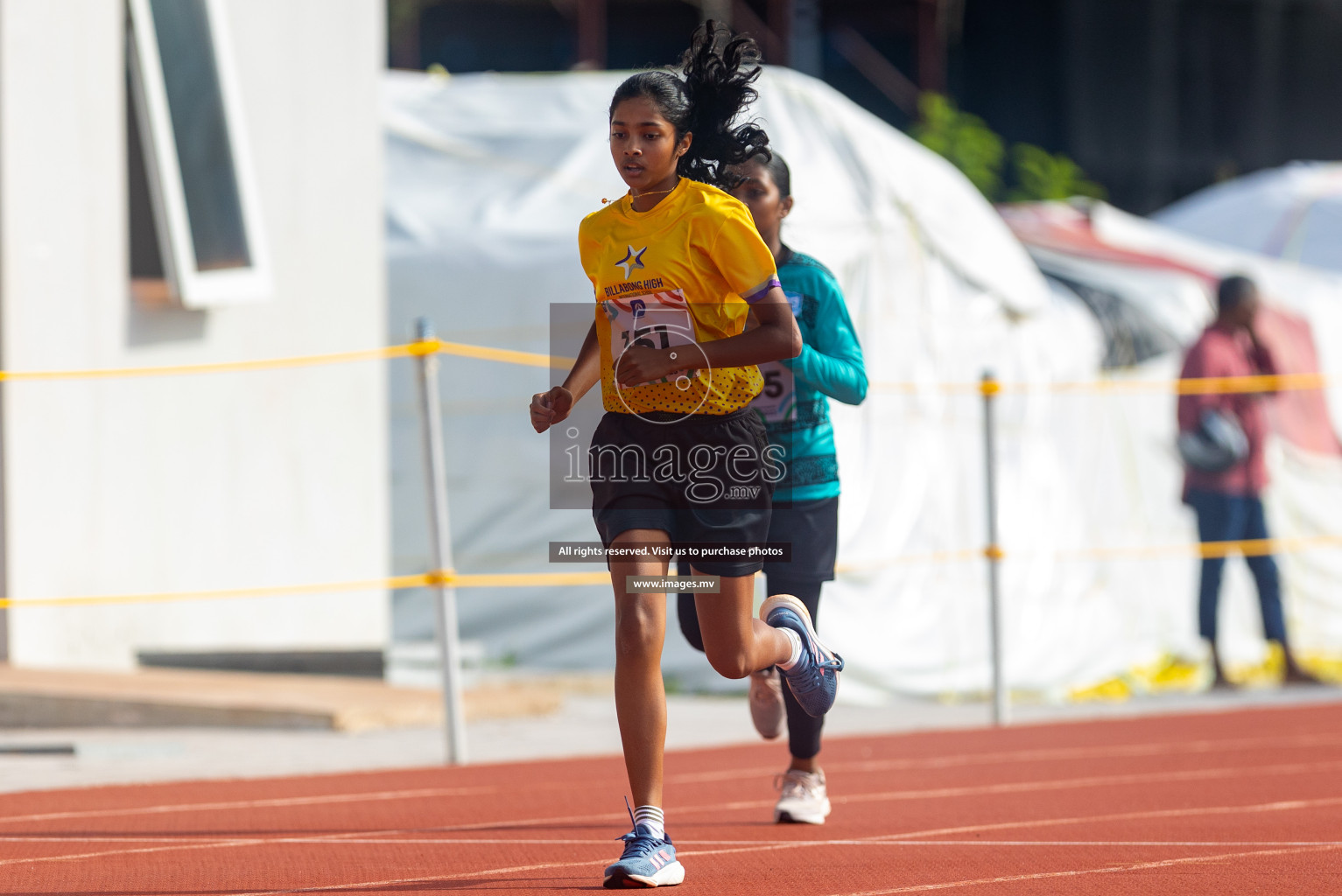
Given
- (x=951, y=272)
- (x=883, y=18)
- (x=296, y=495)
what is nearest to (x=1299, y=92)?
(x=883, y=18)

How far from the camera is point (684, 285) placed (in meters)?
3.66

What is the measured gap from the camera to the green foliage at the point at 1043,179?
23875mm

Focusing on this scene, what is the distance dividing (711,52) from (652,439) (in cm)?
93

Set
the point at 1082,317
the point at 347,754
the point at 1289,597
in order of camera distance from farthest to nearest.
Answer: the point at 1289,597 → the point at 1082,317 → the point at 347,754

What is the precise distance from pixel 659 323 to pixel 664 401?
6.2 inches

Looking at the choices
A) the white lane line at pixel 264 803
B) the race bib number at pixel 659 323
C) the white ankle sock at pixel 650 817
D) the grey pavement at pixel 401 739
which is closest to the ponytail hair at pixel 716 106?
the race bib number at pixel 659 323

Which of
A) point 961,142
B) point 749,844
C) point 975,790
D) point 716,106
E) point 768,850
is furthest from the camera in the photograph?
point 961,142

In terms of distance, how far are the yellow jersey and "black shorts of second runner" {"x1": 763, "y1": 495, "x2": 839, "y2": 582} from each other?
2.99 ft

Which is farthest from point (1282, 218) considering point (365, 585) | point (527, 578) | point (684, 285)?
point (684, 285)

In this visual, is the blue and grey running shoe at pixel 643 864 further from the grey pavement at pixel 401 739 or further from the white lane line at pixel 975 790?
the grey pavement at pixel 401 739

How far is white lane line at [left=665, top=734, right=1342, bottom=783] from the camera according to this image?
6195 mm

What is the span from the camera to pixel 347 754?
6.61m

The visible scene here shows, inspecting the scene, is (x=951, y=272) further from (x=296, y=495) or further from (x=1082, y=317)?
(x=296, y=495)

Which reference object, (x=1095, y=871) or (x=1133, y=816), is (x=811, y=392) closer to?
(x=1095, y=871)
